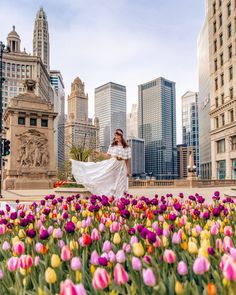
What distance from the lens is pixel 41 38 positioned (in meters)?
189

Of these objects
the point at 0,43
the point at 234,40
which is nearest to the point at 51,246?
the point at 0,43

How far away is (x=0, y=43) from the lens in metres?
23.7

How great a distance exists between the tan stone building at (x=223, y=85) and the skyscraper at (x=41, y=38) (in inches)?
5886

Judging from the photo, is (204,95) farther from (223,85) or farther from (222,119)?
(222,119)

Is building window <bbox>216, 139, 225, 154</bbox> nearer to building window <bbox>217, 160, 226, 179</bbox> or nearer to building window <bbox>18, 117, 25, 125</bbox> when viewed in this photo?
building window <bbox>217, 160, 226, 179</bbox>

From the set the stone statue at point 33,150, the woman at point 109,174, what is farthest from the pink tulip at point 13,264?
the stone statue at point 33,150

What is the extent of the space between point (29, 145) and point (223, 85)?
114 ft

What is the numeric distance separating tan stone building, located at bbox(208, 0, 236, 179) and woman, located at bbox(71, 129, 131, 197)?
122 ft

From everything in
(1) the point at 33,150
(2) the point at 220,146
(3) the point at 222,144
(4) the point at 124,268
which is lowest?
(4) the point at 124,268

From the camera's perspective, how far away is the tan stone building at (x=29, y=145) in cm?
2606

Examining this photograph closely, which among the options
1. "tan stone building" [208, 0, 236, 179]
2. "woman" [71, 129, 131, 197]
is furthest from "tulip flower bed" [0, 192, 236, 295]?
"tan stone building" [208, 0, 236, 179]

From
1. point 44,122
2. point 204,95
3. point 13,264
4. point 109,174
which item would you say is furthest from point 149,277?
point 204,95

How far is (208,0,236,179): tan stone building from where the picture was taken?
46.5 meters

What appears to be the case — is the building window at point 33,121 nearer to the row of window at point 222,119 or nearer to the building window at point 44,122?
the building window at point 44,122
